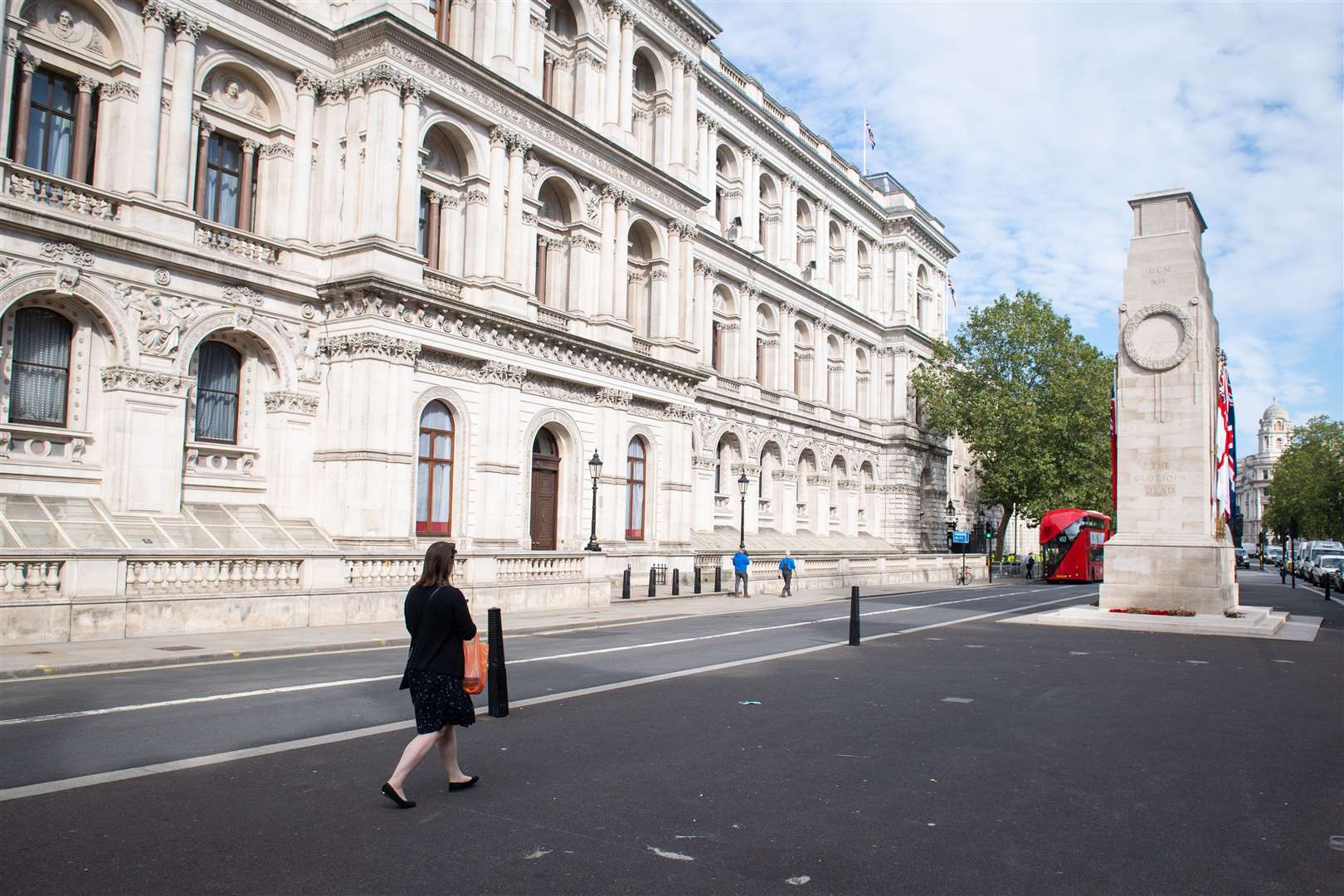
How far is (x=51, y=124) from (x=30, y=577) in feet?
39.0

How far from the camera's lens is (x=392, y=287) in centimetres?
2544

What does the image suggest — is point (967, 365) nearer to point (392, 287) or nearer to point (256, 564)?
point (392, 287)

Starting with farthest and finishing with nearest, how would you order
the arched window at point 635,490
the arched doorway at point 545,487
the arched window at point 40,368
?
the arched window at point 635,490
the arched doorway at point 545,487
the arched window at point 40,368

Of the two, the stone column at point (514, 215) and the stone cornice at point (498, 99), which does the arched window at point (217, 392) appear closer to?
the stone column at point (514, 215)

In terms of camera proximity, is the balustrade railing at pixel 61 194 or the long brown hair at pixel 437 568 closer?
the long brown hair at pixel 437 568

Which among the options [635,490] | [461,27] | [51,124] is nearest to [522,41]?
[461,27]

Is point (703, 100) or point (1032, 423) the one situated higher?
point (703, 100)

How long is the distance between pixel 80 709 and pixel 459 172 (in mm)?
22264

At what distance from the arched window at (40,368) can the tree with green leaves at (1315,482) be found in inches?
3362

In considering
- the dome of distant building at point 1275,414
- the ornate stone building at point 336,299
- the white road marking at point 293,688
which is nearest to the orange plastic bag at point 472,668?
the white road marking at point 293,688

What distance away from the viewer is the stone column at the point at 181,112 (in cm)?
2323

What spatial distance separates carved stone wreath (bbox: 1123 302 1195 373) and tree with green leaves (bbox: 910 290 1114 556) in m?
33.7

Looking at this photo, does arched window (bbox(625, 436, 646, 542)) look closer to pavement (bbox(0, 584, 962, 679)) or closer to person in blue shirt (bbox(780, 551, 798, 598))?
person in blue shirt (bbox(780, 551, 798, 598))

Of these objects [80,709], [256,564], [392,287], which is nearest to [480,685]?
[80,709]
